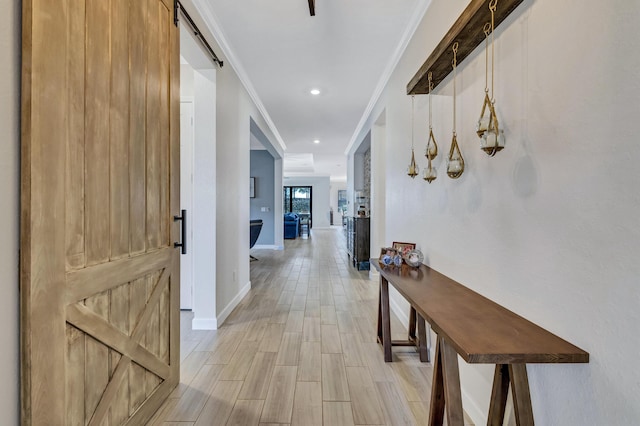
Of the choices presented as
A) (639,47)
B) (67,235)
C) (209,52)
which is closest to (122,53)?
(67,235)

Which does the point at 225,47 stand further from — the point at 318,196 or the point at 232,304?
the point at 318,196

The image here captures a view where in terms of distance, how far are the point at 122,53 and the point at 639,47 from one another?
181 cm

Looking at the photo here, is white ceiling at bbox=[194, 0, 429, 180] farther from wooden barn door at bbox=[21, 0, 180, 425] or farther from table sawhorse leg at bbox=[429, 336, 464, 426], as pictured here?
table sawhorse leg at bbox=[429, 336, 464, 426]

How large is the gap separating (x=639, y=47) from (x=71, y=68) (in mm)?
1719

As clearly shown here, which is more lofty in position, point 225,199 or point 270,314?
point 225,199

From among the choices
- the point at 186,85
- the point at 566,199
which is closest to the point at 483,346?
the point at 566,199

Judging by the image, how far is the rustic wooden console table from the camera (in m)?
0.97

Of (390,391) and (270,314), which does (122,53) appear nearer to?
(390,391)

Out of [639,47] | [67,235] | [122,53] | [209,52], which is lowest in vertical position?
[67,235]

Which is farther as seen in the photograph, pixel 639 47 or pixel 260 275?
pixel 260 275

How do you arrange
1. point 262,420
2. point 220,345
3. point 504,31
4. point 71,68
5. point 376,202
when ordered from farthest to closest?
point 376,202 < point 220,345 < point 262,420 < point 504,31 < point 71,68

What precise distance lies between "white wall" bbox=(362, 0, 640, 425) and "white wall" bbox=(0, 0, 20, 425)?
69.4 inches

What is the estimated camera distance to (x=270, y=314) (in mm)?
3320

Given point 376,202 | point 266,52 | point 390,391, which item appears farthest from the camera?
point 376,202
